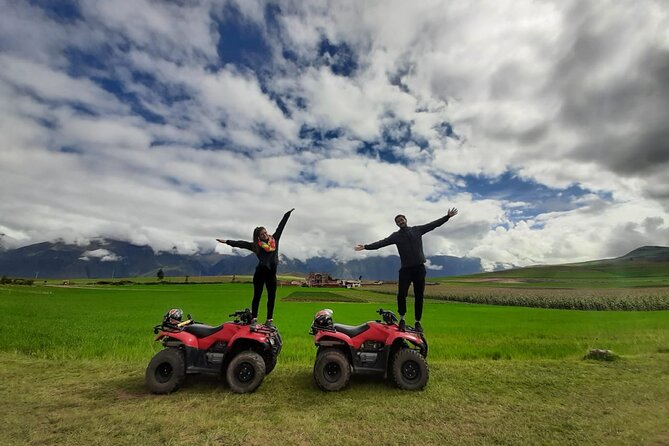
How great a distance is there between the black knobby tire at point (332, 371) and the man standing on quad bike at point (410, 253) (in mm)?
1715

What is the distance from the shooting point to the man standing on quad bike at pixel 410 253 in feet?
23.9

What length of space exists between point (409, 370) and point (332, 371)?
4.66 feet

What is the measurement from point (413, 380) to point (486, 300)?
5526cm

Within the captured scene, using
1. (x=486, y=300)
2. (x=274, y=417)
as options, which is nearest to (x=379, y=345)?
(x=274, y=417)

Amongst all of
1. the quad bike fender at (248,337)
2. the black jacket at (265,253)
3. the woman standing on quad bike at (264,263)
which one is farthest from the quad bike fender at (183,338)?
the black jacket at (265,253)

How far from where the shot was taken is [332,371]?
20.4 feet

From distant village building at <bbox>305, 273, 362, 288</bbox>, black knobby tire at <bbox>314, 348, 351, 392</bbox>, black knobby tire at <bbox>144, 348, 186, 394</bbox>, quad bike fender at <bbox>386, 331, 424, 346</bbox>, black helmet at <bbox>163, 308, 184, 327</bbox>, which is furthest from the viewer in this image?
distant village building at <bbox>305, 273, 362, 288</bbox>

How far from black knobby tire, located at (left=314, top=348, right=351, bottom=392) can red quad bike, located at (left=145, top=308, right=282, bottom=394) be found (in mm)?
1002

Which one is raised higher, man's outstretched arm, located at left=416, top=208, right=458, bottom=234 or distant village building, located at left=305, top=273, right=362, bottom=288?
man's outstretched arm, located at left=416, top=208, right=458, bottom=234

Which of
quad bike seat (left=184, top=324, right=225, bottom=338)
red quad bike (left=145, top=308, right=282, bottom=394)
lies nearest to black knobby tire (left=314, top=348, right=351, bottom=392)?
red quad bike (left=145, top=308, right=282, bottom=394)

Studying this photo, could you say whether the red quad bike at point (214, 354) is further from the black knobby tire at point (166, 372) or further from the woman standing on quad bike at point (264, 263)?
the woman standing on quad bike at point (264, 263)

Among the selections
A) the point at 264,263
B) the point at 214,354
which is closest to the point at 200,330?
the point at 214,354

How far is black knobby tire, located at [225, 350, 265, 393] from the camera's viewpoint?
235 inches

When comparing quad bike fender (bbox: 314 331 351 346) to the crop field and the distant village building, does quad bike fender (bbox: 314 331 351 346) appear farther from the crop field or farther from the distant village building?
the distant village building
